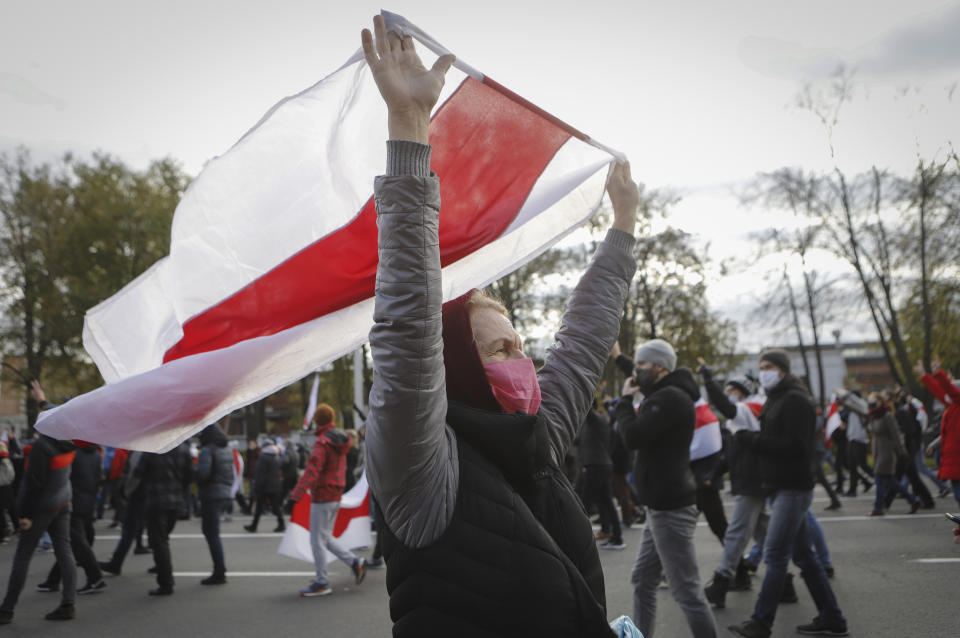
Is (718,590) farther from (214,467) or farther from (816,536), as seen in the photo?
(214,467)

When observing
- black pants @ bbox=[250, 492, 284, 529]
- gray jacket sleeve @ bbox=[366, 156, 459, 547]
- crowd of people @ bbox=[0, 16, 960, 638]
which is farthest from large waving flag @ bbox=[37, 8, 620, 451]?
black pants @ bbox=[250, 492, 284, 529]

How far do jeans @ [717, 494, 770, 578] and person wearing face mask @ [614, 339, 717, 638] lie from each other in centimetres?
162

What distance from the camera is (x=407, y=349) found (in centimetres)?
154

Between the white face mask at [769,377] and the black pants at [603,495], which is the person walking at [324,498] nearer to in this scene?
the black pants at [603,495]

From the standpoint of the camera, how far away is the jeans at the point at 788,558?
218 inches

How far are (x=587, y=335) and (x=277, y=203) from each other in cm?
116

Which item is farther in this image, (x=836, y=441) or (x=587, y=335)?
(x=836, y=441)

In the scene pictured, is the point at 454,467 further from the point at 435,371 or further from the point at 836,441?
the point at 836,441

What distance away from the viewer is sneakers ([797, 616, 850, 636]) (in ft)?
18.6

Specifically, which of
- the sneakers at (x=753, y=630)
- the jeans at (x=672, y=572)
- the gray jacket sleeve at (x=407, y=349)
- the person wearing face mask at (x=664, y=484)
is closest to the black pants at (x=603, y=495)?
the sneakers at (x=753, y=630)

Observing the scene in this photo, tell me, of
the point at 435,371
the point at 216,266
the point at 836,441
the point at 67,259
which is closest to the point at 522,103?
the point at 216,266

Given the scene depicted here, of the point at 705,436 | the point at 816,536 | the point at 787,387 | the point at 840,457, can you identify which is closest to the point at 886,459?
the point at 840,457

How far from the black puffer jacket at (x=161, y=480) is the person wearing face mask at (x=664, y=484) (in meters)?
5.57

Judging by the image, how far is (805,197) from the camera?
1008 inches
